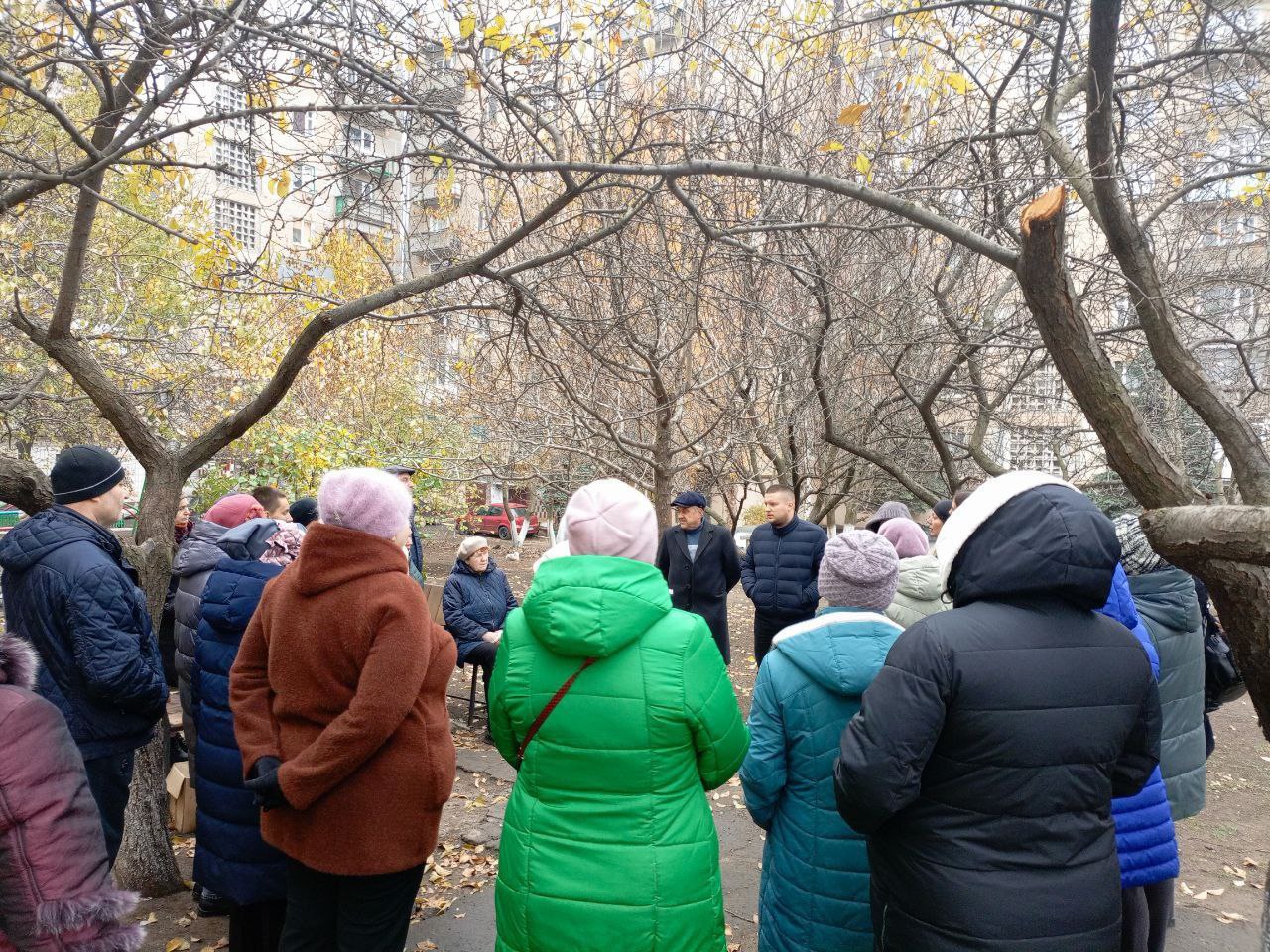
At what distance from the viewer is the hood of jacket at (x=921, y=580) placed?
404 centimetres

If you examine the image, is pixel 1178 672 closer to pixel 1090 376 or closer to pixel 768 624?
pixel 1090 376

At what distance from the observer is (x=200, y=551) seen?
13.4ft

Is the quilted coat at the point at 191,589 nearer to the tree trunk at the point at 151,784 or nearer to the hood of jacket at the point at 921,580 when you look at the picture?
the tree trunk at the point at 151,784

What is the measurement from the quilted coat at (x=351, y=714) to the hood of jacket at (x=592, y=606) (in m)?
0.45

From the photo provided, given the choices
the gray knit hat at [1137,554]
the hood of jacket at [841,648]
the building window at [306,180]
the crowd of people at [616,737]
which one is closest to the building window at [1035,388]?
the gray knit hat at [1137,554]

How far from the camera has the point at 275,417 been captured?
48.5 ft

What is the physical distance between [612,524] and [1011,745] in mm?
1153

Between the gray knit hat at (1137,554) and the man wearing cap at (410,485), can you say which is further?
the man wearing cap at (410,485)

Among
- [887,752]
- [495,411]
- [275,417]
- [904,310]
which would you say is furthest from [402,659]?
[275,417]

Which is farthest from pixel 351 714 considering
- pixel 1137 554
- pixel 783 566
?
pixel 783 566

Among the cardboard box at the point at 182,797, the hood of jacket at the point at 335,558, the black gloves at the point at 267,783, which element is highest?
the hood of jacket at the point at 335,558

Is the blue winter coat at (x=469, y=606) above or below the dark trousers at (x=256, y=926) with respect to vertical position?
above

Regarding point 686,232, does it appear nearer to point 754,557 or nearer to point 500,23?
point 754,557

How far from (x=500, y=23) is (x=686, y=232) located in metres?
3.36
